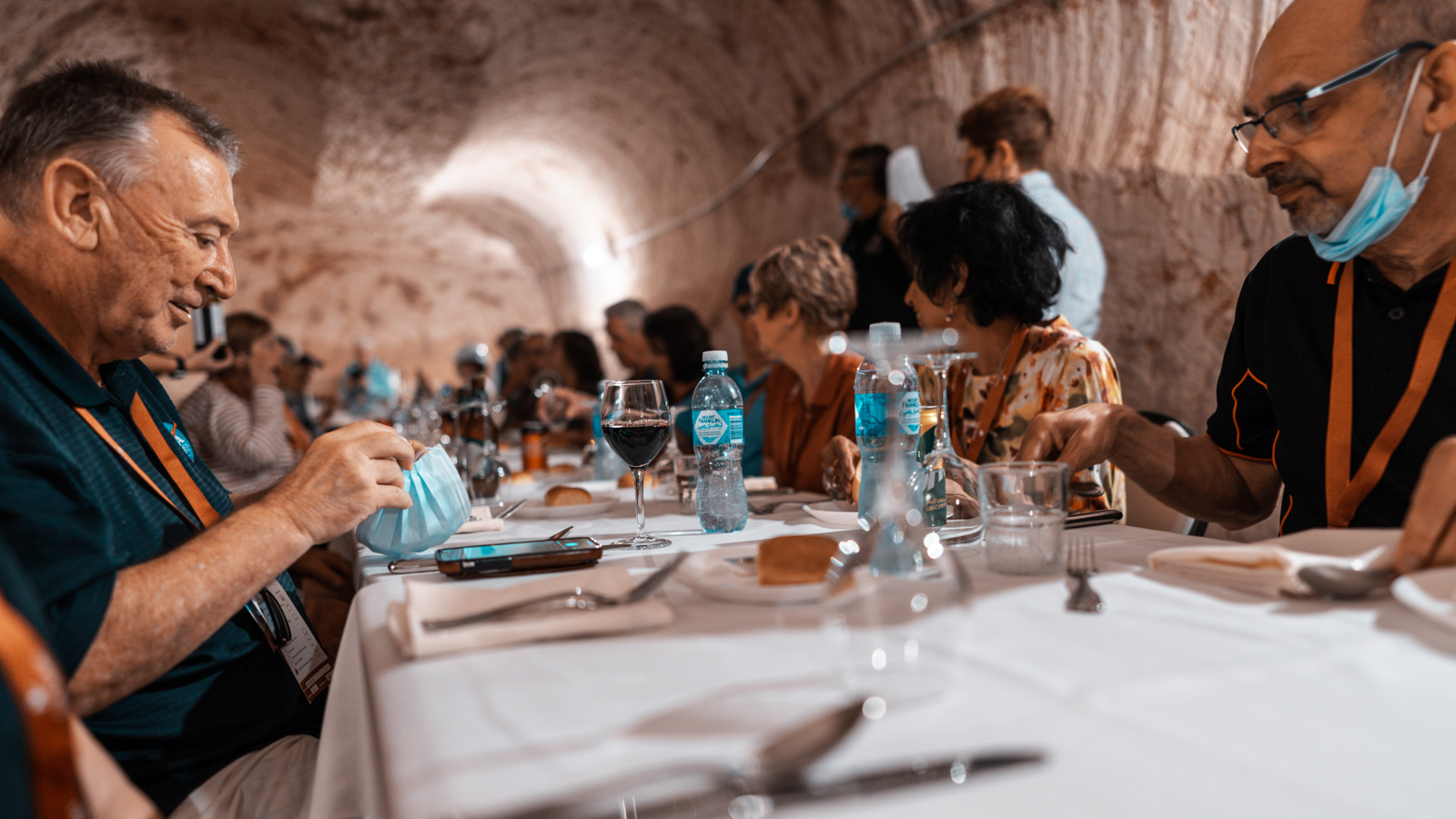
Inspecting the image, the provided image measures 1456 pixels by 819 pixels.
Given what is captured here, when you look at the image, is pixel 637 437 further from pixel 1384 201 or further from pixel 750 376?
pixel 750 376

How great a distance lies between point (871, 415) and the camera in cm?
162

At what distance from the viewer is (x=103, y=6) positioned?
5.04 metres

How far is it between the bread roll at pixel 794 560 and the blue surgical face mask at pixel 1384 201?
961 millimetres

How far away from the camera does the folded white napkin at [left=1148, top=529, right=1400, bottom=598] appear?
90 cm

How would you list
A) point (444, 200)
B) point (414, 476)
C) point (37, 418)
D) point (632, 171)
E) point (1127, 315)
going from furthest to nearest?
point (444, 200)
point (632, 171)
point (1127, 315)
point (414, 476)
point (37, 418)

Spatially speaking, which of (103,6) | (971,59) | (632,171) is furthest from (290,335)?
(971,59)

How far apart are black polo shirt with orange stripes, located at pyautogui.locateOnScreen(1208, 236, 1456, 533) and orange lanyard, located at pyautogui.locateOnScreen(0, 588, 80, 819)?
1607 millimetres

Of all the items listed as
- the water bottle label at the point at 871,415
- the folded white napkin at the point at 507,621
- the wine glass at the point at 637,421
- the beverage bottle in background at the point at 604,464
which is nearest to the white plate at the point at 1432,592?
the folded white napkin at the point at 507,621

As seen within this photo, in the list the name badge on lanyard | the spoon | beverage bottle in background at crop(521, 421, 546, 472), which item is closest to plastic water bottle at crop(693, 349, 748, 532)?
the name badge on lanyard

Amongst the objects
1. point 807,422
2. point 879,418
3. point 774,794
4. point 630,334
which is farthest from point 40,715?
point 630,334

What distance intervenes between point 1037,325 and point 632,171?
270 inches

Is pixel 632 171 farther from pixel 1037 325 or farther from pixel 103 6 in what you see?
pixel 1037 325

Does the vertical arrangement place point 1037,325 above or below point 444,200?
below

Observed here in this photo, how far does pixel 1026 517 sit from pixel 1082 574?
4.2 inches
